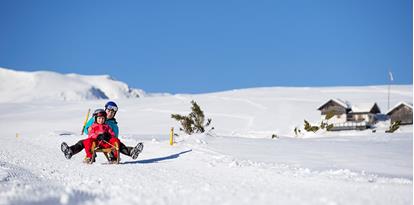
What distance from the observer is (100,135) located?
9.22 metres

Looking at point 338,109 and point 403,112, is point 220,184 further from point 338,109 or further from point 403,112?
point 338,109

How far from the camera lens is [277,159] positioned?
9.70 m

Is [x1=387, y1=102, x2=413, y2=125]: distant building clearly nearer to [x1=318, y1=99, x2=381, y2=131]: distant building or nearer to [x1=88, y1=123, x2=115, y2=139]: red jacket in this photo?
[x1=318, y1=99, x2=381, y2=131]: distant building

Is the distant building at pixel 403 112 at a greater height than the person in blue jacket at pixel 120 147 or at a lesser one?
greater

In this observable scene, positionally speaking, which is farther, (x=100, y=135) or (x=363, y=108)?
(x=363, y=108)

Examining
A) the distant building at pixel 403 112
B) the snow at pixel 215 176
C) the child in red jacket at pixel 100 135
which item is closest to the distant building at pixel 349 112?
the distant building at pixel 403 112

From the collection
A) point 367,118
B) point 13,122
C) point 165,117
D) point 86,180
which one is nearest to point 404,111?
point 367,118

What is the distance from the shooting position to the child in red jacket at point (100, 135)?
9.14m

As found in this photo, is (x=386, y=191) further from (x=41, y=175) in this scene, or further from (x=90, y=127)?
(x=90, y=127)

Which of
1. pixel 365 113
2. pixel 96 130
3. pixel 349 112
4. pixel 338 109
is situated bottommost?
pixel 96 130

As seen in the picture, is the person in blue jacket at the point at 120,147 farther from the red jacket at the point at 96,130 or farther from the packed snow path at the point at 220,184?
the packed snow path at the point at 220,184

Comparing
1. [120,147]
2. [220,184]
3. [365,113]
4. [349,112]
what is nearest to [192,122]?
[120,147]

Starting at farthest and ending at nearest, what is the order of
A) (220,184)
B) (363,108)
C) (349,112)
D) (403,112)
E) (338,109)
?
1. (349,112)
2. (338,109)
3. (363,108)
4. (403,112)
5. (220,184)

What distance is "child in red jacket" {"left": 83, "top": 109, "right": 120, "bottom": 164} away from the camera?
30.0ft
